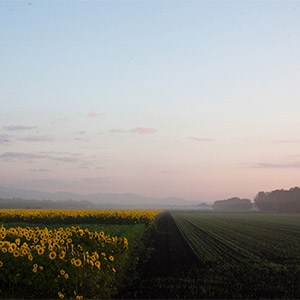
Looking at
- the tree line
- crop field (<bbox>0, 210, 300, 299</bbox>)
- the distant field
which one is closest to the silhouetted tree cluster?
the tree line

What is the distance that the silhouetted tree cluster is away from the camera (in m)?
149

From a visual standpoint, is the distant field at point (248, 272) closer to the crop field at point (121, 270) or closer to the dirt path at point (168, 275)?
the crop field at point (121, 270)

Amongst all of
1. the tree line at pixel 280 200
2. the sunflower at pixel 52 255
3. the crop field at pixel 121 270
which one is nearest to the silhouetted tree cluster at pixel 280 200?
the tree line at pixel 280 200

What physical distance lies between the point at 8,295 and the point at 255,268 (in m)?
11.1

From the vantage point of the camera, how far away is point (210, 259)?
741 inches

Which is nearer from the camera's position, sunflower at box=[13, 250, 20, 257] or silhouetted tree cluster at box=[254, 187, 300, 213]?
sunflower at box=[13, 250, 20, 257]

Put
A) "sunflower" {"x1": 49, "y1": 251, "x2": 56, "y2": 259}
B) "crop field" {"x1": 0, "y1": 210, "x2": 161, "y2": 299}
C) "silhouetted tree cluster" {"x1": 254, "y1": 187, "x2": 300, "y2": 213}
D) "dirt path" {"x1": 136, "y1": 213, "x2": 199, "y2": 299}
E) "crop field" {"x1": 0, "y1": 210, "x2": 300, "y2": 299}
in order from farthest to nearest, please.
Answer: "silhouetted tree cluster" {"x1": 254, "y1": 187, "x2": 300, "y2": 213} → "dirt path" {"x1": 136, "y1": 213, "x2": 199, "y2": 299} → "sunflower" {"x1": 49, "y1": 251, "x2": 56, "y2": 259} → "crop field" {"x1": 0, "y1": 210, "x2": 300, "y2": 299} → "crop field" {"x1": 0, "y1": 210, "x2": 161, "y2": 299}

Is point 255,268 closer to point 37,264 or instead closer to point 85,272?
point 85,272

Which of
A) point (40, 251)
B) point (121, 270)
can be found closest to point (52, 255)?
point (40, 251)

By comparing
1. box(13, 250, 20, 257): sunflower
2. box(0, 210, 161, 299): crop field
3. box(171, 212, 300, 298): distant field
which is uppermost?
box(13, 250, 20, 257): sunflower

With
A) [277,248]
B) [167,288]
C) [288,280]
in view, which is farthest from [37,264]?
[277,248]

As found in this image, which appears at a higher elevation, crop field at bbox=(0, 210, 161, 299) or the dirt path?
crop field at bbox=(0, 210, 161, 299)

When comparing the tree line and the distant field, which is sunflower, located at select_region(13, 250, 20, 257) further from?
the tree line

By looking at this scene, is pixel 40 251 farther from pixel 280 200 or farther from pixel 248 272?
pixel 280 200
